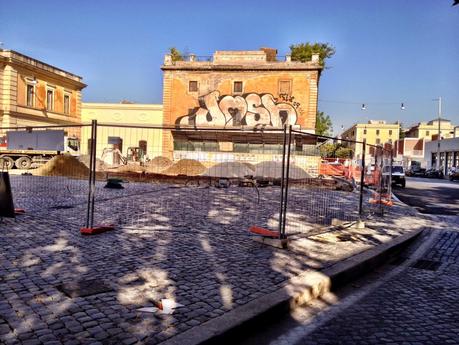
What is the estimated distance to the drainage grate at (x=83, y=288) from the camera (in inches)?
149

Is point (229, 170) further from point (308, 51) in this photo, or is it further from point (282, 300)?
point (308, 51)

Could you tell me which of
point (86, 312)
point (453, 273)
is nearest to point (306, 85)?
point (453, 273)

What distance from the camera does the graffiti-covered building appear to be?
37844 millimetres

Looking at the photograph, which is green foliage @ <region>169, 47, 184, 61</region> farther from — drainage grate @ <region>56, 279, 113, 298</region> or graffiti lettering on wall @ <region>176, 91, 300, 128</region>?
drainage grate @ <region>56, 279, 113, 298</region>

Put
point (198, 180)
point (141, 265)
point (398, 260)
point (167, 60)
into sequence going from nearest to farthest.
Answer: point (141, 265) < point (398, 260) < point (198, 180) < point (167, 60)

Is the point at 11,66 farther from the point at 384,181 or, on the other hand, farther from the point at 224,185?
the point at 384,181

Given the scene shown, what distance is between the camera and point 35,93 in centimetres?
4041

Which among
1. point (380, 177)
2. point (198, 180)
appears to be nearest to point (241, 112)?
point (198, 180)

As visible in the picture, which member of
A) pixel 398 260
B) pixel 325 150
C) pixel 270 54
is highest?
pixel 270 54

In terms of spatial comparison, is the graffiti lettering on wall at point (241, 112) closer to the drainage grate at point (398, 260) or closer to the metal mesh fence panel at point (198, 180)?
the metal mesh fence panel at point (198, 180)

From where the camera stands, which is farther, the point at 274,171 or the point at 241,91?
the point at 241,91

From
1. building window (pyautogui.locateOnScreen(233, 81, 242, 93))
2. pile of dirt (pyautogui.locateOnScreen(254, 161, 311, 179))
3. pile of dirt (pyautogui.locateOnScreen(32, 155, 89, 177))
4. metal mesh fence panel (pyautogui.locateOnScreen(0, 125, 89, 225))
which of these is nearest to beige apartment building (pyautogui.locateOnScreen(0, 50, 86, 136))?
metal mesh fence panel (pyautogui.locateOnScreen(0, 125, 89, 225))

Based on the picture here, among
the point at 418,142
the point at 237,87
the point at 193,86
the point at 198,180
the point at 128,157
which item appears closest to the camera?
the point at 198,180

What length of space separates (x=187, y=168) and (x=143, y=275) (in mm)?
9627
